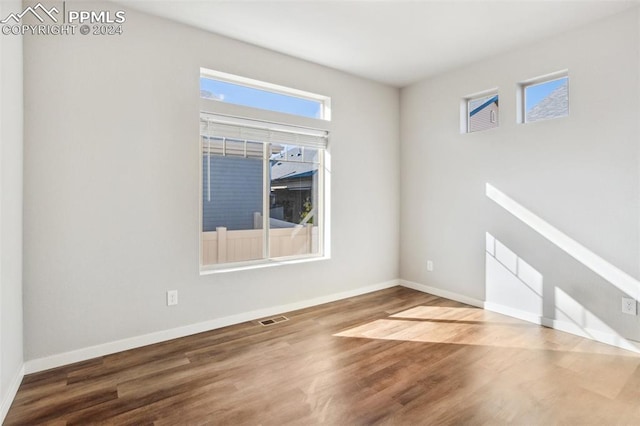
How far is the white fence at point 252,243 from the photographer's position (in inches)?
128

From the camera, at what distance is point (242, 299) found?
10.8 ft

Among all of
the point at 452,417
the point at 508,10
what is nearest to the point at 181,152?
the point at 452,417

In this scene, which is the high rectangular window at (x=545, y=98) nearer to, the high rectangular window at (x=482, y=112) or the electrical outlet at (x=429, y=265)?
the high rectangular window at (x=482, y=112)

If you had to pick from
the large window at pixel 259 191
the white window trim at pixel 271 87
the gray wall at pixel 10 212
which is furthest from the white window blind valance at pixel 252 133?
the gray wall at pixel 10 212

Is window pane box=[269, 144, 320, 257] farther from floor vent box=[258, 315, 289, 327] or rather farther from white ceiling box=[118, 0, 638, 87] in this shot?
white ceiling box=[118, 0, 638, 87]

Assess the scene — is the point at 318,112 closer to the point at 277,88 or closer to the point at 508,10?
the point at 277,88

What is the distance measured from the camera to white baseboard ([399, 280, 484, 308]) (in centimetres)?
380

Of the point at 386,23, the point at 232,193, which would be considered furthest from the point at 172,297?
the point at 386,23

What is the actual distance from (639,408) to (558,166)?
6.48 feet

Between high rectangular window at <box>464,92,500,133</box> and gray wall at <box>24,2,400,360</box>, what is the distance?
209cm

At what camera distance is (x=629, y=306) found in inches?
106

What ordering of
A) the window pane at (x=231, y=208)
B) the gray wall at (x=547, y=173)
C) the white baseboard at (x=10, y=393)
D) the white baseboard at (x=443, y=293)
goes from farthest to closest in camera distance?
the white baseboard at (x=443, y=293) < the window pane at (x=231, y=208) < the gray wall at (x=547, y=173) < the white baseboard at (x=10, y=393)

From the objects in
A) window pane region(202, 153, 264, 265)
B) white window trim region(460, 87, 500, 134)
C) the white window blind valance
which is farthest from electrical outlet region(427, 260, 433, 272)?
window pane region(202, 153, 264, 265)

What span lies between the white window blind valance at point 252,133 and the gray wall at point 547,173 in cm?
149
